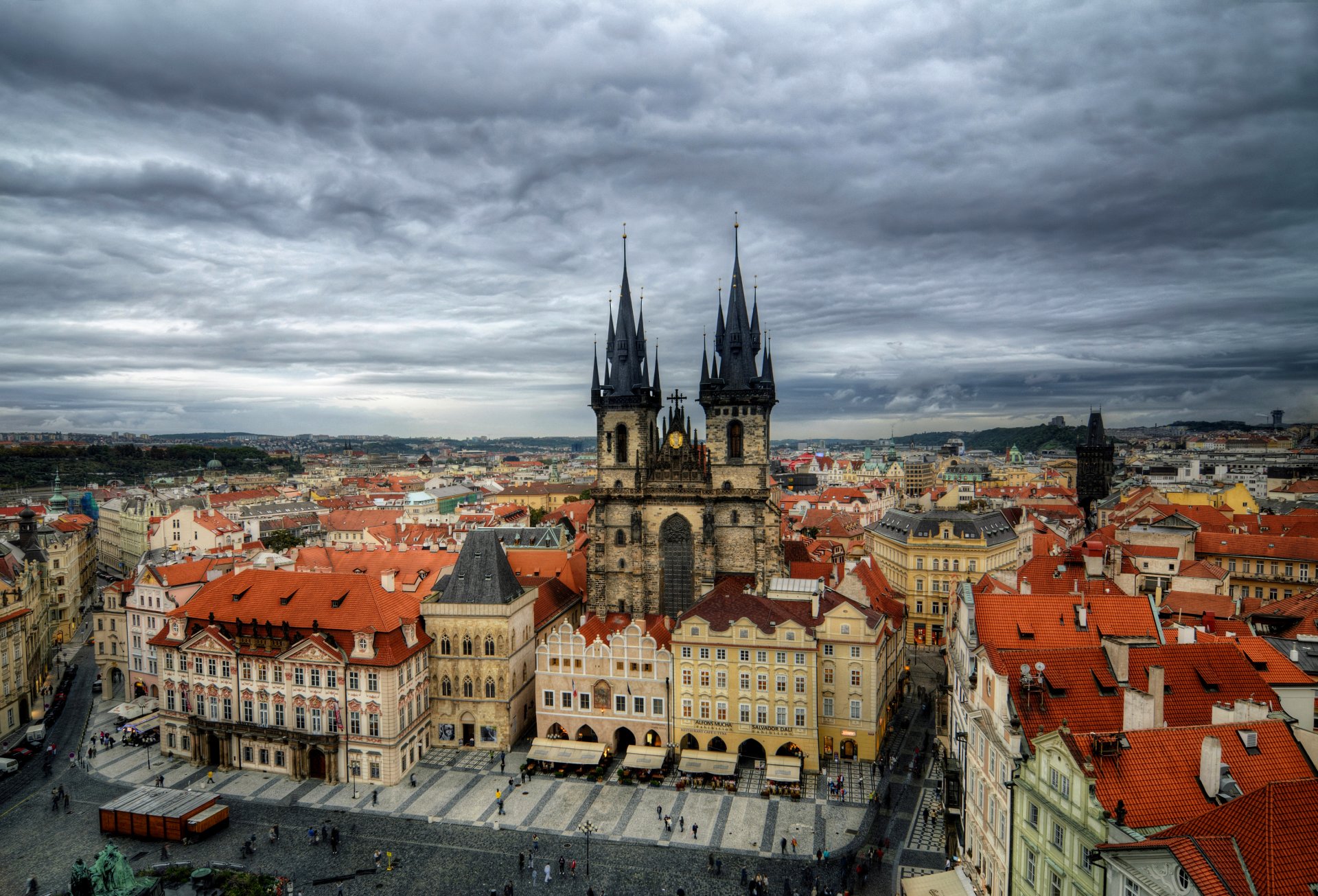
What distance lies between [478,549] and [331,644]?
13.3 m

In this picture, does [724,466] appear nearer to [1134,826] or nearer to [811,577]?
[811,577]

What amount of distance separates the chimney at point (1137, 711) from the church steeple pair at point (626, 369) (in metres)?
58.2

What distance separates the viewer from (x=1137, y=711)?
31.1m

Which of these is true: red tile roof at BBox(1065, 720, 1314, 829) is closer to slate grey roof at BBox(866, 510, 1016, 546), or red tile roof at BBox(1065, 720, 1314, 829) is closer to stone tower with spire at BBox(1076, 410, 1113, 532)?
slate grey roof at BBox(866, 510, 1016, 546)

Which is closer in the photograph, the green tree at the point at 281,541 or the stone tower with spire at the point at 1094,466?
the green tree at the point at 281,541

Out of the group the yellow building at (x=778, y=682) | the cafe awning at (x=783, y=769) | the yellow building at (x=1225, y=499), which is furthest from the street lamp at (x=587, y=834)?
the yellow building at (x=1225, y=499)

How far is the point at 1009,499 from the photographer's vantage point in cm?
17188

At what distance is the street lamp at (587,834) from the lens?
152 ft

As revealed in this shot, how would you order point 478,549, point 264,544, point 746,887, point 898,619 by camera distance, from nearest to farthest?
point 746,887 → point 478,549 → point 898,619 → point 264,544

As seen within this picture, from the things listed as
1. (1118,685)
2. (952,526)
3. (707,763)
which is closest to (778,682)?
(707,763)

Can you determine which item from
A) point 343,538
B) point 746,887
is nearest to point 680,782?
point 746,887

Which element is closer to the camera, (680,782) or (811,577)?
(680,782)

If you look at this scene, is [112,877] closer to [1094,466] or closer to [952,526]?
[952,526]

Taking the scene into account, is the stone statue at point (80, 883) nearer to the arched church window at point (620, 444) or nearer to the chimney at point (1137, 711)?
the chimney at point (1137, 711)
